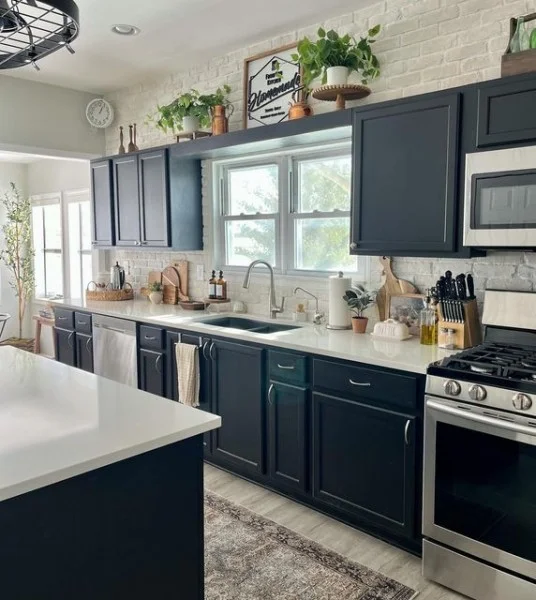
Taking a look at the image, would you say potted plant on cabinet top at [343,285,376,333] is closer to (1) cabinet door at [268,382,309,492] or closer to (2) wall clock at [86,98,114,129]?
(1) cabinet door at [268,382,309,492]

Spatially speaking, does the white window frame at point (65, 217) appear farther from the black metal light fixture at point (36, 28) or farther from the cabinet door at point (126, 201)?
the black metal light fixture at point (36, 28)

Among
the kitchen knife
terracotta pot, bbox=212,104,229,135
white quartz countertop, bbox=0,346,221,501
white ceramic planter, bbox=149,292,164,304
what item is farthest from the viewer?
white ceramic planter, bbox=149,292,164,304

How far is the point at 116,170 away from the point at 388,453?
3.40 metres

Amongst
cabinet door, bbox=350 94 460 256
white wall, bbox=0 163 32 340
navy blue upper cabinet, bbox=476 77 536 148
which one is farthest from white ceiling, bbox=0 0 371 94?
Result: white wall, bbox=0 163 32 340

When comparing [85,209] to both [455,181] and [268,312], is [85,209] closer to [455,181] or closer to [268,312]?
[268,312]

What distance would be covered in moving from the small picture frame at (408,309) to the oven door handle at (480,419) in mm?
829

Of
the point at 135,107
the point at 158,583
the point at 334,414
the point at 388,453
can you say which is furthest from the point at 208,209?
the point at 158,583

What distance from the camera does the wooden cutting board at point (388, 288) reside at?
3.12 m

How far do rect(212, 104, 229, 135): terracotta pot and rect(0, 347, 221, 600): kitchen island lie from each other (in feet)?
8.22

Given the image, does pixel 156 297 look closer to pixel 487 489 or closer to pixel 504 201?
pixel 504 201

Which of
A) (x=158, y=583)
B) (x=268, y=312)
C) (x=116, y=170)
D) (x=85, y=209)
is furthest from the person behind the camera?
(x=85, y=209)

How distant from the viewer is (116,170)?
15.5 feet

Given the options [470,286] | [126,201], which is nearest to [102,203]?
[126,201]

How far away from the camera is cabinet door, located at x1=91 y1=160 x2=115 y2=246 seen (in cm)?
482
